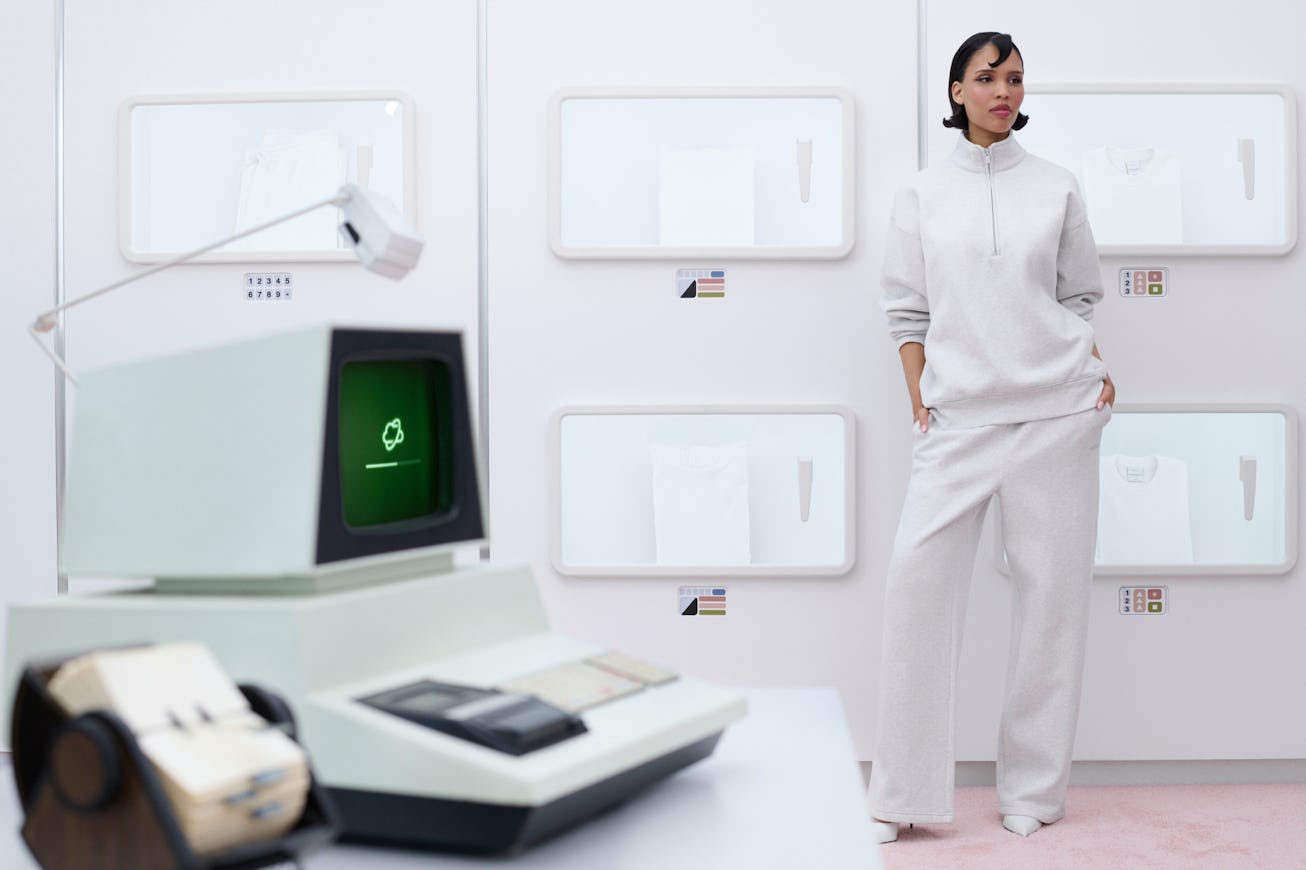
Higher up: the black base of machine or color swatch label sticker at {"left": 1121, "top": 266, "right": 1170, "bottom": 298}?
color swatch label sticker at {"left": 1121, "top": 266, "right": 1170, "bottom": 298}

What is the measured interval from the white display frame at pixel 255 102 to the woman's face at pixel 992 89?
1188mm

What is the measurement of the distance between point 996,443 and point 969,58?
0.77 metres

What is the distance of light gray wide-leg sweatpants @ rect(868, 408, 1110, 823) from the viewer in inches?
95.1

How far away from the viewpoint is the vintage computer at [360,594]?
81cm

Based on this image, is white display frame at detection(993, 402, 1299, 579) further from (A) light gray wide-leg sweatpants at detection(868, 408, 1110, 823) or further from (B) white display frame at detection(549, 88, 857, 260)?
(B) white display frame at detection(549, 88, 857, 260)

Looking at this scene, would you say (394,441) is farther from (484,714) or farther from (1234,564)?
(1234,564)

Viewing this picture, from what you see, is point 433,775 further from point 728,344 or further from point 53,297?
point 53,297

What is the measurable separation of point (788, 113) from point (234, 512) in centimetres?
216

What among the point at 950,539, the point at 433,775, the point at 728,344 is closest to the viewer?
the point at 433,775

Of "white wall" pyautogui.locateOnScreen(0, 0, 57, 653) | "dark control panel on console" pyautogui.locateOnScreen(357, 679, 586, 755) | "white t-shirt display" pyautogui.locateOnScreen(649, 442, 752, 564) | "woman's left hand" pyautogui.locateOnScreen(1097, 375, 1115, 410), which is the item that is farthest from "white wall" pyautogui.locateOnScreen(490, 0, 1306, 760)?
"dark control panel on console" pyautogui.locateOnScreen(357, 679, 586, 755)

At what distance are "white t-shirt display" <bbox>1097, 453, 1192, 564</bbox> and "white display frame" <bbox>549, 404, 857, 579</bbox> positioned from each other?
1.90ft

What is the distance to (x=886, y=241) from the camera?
8.49 ft

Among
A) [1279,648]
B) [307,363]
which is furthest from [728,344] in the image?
[307,363]

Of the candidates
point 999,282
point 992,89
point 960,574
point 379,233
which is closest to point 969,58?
point 992,89
